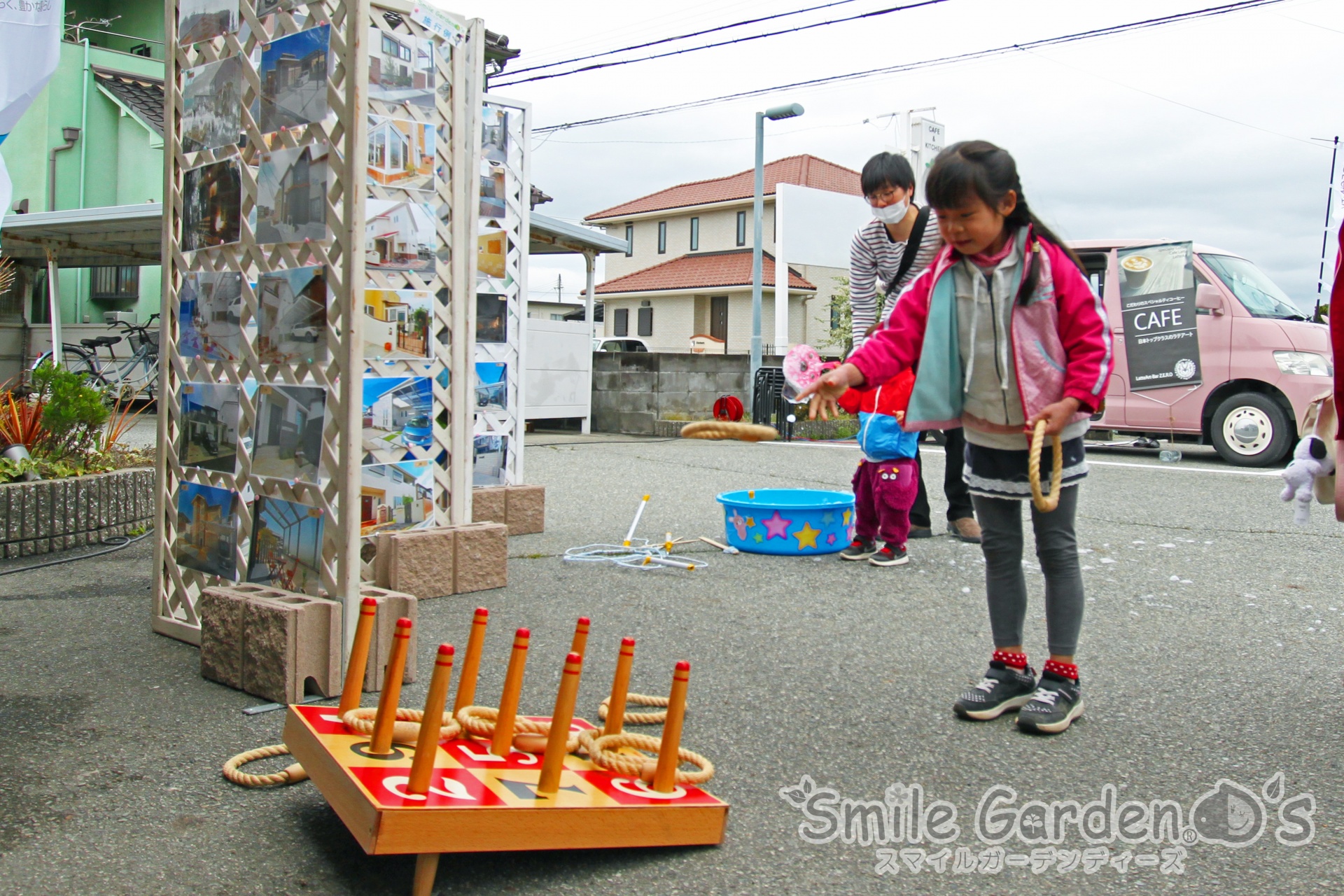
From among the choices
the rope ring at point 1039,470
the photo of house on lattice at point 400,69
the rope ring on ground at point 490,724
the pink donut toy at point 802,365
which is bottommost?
the rope ring on ground at point 490,724

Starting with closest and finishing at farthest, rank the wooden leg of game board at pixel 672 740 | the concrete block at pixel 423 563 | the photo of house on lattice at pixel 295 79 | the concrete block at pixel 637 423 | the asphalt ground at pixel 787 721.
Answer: the asphalt ground at pixel 787 721
the wooden leg of game board at pixel 672 740
the photo of house on lattice at pixel 295 79
the concrete block at pixel 423 563
the concrete block at pixel 637 423

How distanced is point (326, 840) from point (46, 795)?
0.72 metres

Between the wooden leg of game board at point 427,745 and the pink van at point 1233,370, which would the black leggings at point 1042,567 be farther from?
the pink van at point 1233,370

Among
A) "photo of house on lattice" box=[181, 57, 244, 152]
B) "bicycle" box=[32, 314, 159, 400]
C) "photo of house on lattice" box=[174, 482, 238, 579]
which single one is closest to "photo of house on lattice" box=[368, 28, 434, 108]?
"photo of house on lattice" box=[181, 57, 244, 152]

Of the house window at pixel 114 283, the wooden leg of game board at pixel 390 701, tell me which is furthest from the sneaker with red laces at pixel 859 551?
the house window at pixel 114 283

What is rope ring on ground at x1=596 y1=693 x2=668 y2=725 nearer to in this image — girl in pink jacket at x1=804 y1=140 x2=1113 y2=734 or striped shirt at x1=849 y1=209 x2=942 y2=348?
girl in pink jacket at x1=804 y1=140 x2=1113 y2=734

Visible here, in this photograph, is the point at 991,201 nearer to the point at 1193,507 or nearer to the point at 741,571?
the point at 741,571

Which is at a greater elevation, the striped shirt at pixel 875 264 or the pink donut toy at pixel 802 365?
the striped shirt at pixel 875 264

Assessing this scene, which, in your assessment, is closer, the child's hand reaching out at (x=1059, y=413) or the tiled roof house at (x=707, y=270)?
the child's hand reaching out at (x=1059, y=413)

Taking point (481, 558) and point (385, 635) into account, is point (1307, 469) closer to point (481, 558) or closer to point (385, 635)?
point (385, 635)

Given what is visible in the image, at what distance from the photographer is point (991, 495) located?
9.71ft

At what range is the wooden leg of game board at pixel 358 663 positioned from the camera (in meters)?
2.41

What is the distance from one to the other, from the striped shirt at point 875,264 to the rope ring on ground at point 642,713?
7.31 ft

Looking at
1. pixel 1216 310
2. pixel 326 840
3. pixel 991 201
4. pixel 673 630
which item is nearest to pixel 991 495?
pixel 991 201
